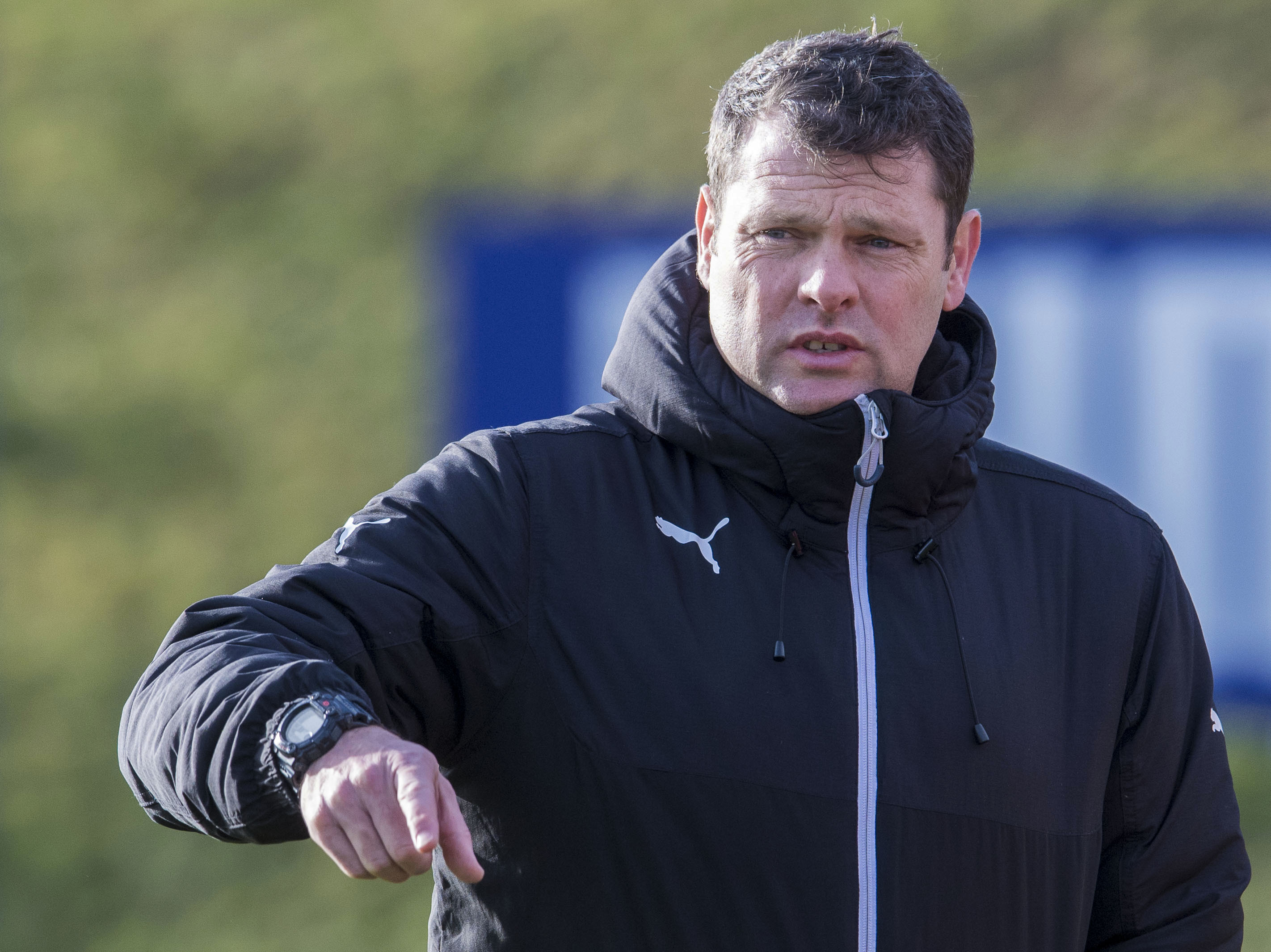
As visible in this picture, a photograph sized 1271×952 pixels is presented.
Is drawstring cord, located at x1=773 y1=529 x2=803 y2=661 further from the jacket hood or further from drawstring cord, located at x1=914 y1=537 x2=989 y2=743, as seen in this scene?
drawstring cord, located at x1=914 y1=537 x2=989 y2=743

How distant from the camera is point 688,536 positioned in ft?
5.38

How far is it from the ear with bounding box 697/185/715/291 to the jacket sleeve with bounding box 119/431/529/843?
0.36m

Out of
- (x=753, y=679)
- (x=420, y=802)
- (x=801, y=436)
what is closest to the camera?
(x=420, y=802)

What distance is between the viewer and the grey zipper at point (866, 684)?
4.94ft

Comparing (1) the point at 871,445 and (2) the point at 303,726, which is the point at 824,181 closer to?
(1) the point at 871,445

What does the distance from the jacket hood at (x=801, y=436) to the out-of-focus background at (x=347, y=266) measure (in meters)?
2.33

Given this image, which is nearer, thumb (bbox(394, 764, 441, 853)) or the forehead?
thumb (bbox(394, 764, 441, 853))

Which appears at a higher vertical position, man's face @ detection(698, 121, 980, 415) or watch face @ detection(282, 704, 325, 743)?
man's face @ detection(698, 121, 980, 415)

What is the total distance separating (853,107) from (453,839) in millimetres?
978

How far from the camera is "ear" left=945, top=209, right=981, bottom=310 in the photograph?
1.91 m

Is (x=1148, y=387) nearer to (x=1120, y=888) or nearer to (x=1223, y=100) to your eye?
(x=1223, y=100)

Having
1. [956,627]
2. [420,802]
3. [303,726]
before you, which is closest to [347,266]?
[956,627]

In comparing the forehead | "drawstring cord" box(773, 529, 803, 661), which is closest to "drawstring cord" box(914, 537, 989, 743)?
"drawstring cord" box(773, 529, 803, 661)

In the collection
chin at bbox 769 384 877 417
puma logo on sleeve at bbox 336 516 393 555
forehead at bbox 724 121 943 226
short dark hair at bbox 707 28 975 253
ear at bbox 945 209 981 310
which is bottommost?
puma logo on sleeve at bbox 336 516 393 555
